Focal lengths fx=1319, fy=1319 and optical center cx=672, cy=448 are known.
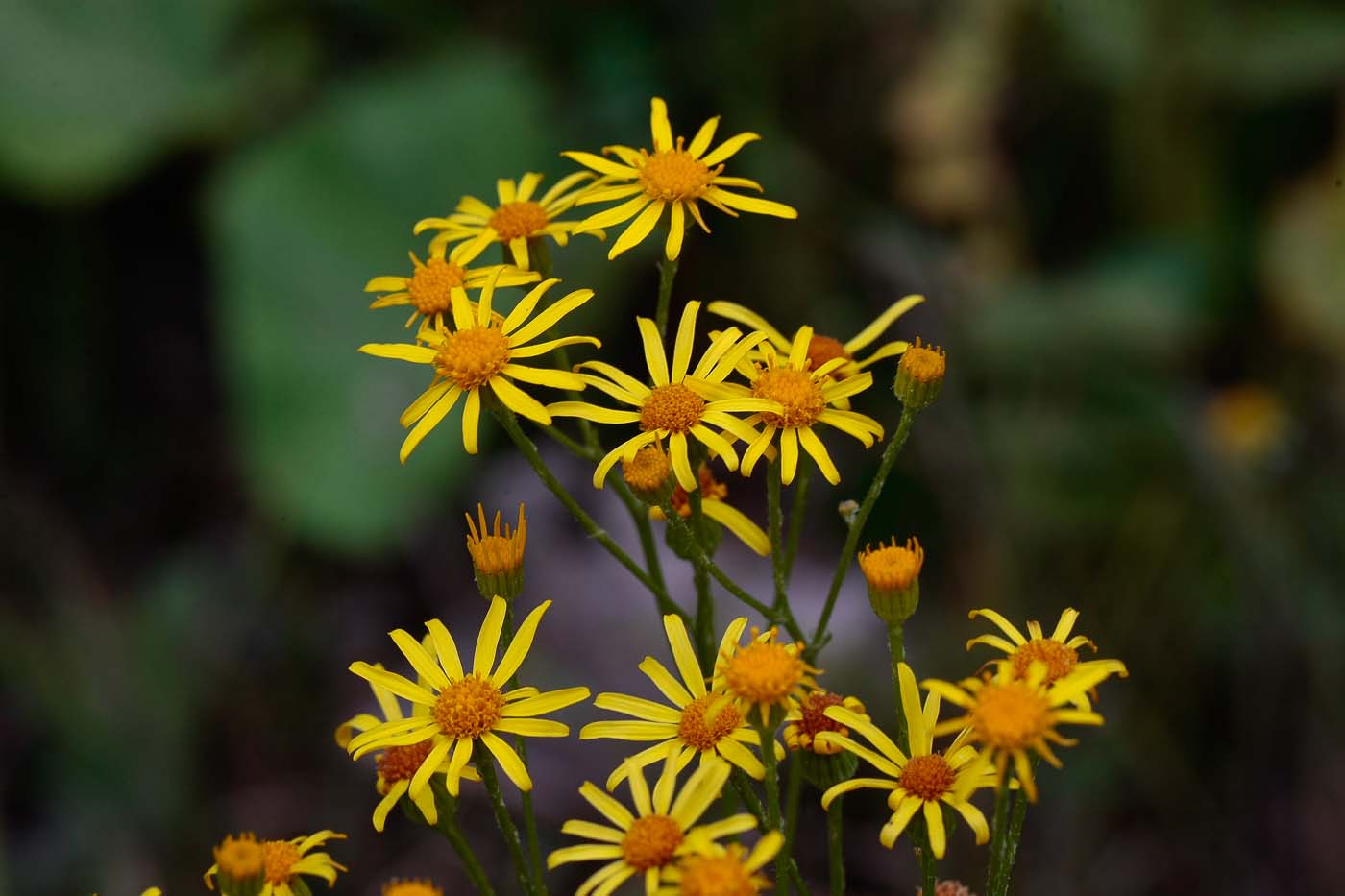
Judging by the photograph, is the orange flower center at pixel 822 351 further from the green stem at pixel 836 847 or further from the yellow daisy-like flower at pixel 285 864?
the yellow daisy-like flower at pixel 285 864

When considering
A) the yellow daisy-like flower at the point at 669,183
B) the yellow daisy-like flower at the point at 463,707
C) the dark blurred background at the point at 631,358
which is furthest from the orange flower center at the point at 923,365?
the dark blurred background at the point at 631,358

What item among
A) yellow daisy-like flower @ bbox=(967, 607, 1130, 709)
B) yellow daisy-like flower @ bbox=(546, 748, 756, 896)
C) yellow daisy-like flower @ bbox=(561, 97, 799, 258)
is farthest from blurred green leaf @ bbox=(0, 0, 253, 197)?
yellow daisy-like flower @ bbox=(967, 607, 1130, 709)

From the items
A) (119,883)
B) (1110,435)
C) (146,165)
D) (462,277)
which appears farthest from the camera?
(146,165)

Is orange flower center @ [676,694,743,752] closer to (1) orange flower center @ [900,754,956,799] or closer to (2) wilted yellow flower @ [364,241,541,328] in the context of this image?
(1) orange flower center @ [900,754,956,799]

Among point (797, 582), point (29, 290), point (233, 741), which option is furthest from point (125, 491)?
point (797, 582)

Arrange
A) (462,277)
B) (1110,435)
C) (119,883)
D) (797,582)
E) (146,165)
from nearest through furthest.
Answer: (462,277) → (119,883) → (1110,435) → (797,582) → (146,165)

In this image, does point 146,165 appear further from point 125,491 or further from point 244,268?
point 125,491
